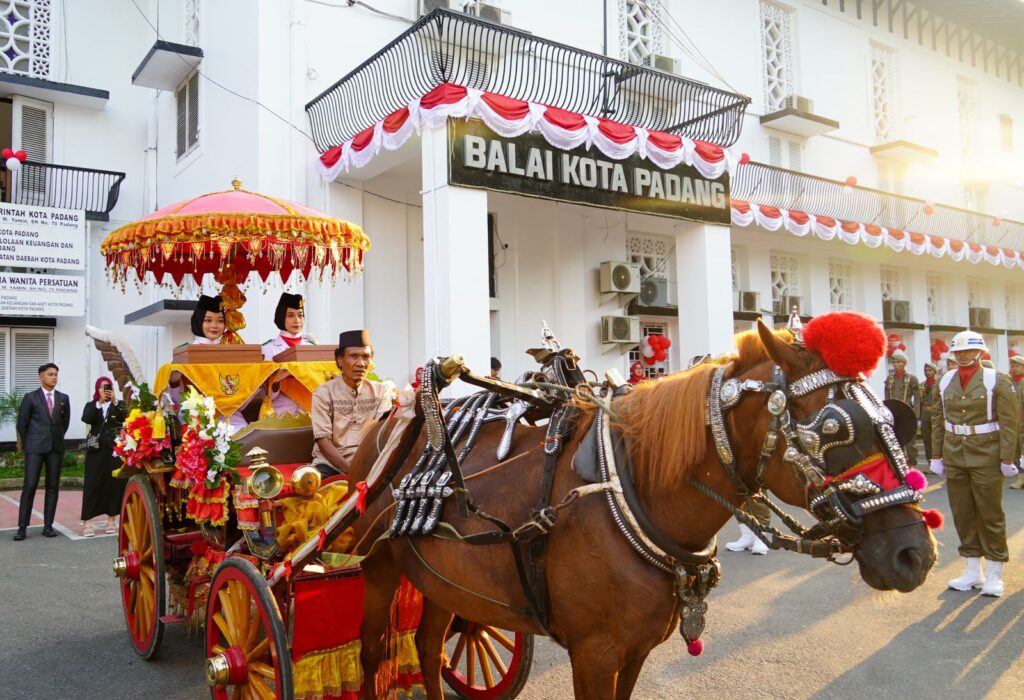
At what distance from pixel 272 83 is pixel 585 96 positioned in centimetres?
499

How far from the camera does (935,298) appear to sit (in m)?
21.0

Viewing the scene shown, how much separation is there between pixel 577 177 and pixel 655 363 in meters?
5.33

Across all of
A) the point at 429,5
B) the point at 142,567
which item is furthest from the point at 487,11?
the point at 142,567

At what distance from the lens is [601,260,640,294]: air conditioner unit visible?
13.5 metres

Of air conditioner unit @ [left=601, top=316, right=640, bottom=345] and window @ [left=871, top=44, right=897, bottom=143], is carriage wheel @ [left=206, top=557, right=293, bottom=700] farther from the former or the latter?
window @ [left=871, top=44, right=897, bottom=143]

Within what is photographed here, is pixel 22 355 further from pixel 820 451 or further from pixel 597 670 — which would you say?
pixel 820 451

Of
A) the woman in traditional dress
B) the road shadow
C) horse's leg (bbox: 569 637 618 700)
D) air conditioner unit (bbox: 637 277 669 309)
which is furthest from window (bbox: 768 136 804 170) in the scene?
horse's leg (bbox: 569 637 618 700)

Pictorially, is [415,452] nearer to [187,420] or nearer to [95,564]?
[187,420]

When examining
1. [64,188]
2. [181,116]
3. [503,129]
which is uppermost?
[181,116]

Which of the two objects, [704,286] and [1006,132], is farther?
[1006,132]

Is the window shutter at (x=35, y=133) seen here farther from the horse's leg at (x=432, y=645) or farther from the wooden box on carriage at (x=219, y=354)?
the horse's leg at (x=432, y=645)

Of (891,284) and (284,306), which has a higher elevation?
(891,284)

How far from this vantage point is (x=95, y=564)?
7270mm

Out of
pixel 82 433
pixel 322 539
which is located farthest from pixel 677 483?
pixel 82 433
